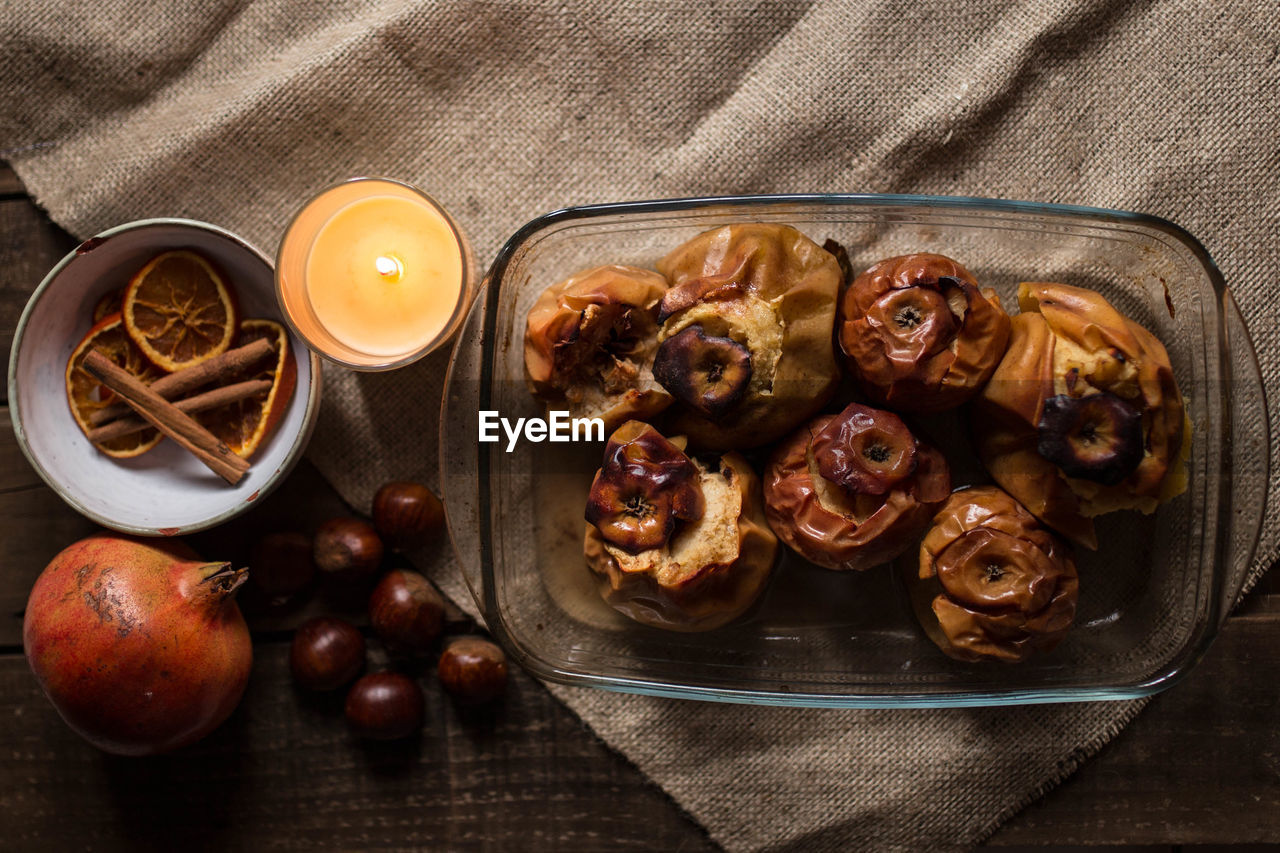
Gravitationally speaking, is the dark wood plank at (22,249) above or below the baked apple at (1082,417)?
below

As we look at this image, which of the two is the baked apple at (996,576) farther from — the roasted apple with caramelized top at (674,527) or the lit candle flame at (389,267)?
the lit candle flame at (389,267)

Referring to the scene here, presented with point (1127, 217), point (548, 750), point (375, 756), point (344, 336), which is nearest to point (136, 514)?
point (344, 336)

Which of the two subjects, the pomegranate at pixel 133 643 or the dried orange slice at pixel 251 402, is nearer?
the pomegranate at pixel 133 643

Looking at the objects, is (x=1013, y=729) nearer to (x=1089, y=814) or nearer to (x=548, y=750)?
(x=1089, y=814)

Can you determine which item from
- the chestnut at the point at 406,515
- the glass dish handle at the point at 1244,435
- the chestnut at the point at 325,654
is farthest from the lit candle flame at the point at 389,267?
the glass dish handle at the point at 1244,435

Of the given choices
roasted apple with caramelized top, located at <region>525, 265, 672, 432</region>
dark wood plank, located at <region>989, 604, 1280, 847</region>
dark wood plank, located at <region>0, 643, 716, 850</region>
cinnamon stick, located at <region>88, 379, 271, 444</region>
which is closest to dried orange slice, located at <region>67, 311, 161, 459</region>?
cinnamon stick, located at <region>88, 379, 271, 444</region>

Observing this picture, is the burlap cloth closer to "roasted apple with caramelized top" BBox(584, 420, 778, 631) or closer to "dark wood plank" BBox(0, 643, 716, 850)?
"dark wood plank" BBox(0, 643, 716, 850)

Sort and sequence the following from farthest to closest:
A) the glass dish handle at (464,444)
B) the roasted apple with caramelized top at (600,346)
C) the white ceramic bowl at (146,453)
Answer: the white ceramic bowl at (146,453)
the glass dish handle at (464,444)
the roasted apple with caramelized top at (600,346)

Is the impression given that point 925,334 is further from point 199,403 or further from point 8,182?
point 8,182
